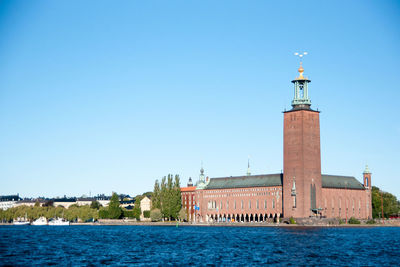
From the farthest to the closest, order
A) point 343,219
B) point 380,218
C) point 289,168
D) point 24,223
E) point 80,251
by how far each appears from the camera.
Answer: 1. point 24,223
2. point 380,218
3. point 343,219
4. point 289,168
5. point 80,251

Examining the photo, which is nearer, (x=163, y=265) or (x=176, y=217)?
(x=163, y=265)

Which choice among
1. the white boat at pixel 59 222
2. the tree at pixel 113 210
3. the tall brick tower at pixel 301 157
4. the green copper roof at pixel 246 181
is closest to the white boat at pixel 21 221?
the white boat at pixel 59 222

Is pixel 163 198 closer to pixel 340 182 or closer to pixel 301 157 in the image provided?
pixel 301 157

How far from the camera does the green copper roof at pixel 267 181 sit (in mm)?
134500

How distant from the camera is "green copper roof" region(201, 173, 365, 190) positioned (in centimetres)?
13450

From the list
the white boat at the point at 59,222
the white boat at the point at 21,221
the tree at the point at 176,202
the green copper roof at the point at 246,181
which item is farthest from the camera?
the white boat at the point at 21,221

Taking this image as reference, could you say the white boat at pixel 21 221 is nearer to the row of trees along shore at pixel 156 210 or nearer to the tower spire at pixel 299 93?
the row of trees along shore at pixel 156 210

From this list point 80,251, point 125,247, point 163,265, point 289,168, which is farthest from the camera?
point 289,168

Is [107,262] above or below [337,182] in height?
below

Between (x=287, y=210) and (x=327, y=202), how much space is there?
34.3 feet

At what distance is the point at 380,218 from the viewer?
484 ft

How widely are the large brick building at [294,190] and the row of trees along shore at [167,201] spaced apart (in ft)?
47.8

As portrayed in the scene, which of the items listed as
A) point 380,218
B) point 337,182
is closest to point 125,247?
point 337,182

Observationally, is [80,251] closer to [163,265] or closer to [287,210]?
[163,265]
